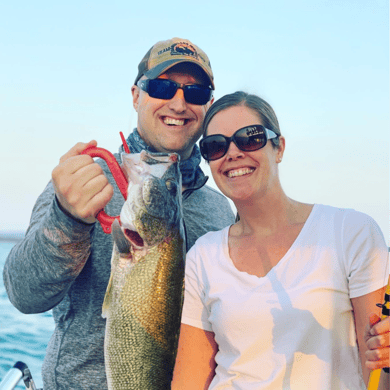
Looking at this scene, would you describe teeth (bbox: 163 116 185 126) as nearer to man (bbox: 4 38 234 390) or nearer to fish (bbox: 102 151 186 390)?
man (bbox: 4 38 234 390)

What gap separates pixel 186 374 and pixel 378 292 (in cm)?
137

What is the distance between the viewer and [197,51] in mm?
3578

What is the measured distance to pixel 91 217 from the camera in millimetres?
2094

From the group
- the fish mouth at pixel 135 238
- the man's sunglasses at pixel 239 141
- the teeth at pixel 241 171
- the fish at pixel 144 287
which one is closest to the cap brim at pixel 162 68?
the man's sunglasses at pixel 239 141

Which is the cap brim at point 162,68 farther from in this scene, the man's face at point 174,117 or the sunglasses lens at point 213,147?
the sunglasses lens at point 213,147

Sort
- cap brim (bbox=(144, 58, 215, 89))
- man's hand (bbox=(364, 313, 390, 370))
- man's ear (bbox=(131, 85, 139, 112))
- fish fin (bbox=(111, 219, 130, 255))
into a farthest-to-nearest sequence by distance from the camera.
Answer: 1. man's ear (bbox=(131, 85, 139, 112))
2. cap brim (bbox=(144, 58, 215, 89))
3. fish fin (bbox=(111, 219, 130, 255))
4. man's hand (bbox=(364, 313, 390, 370))

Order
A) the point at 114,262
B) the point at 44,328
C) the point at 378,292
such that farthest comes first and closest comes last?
1. the point at 44,328
2. the point at 378,292
3. the point at 114,262

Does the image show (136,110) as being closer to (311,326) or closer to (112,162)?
(112,162)

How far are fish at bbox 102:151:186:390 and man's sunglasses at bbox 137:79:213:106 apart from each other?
4.65 feet

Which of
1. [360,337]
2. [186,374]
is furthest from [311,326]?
[186,374]

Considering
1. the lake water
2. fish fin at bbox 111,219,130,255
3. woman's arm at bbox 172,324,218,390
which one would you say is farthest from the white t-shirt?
the lake water

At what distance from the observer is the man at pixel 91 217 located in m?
2.06

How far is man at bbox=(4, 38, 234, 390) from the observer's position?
2.06m

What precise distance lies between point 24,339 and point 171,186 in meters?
13.2
